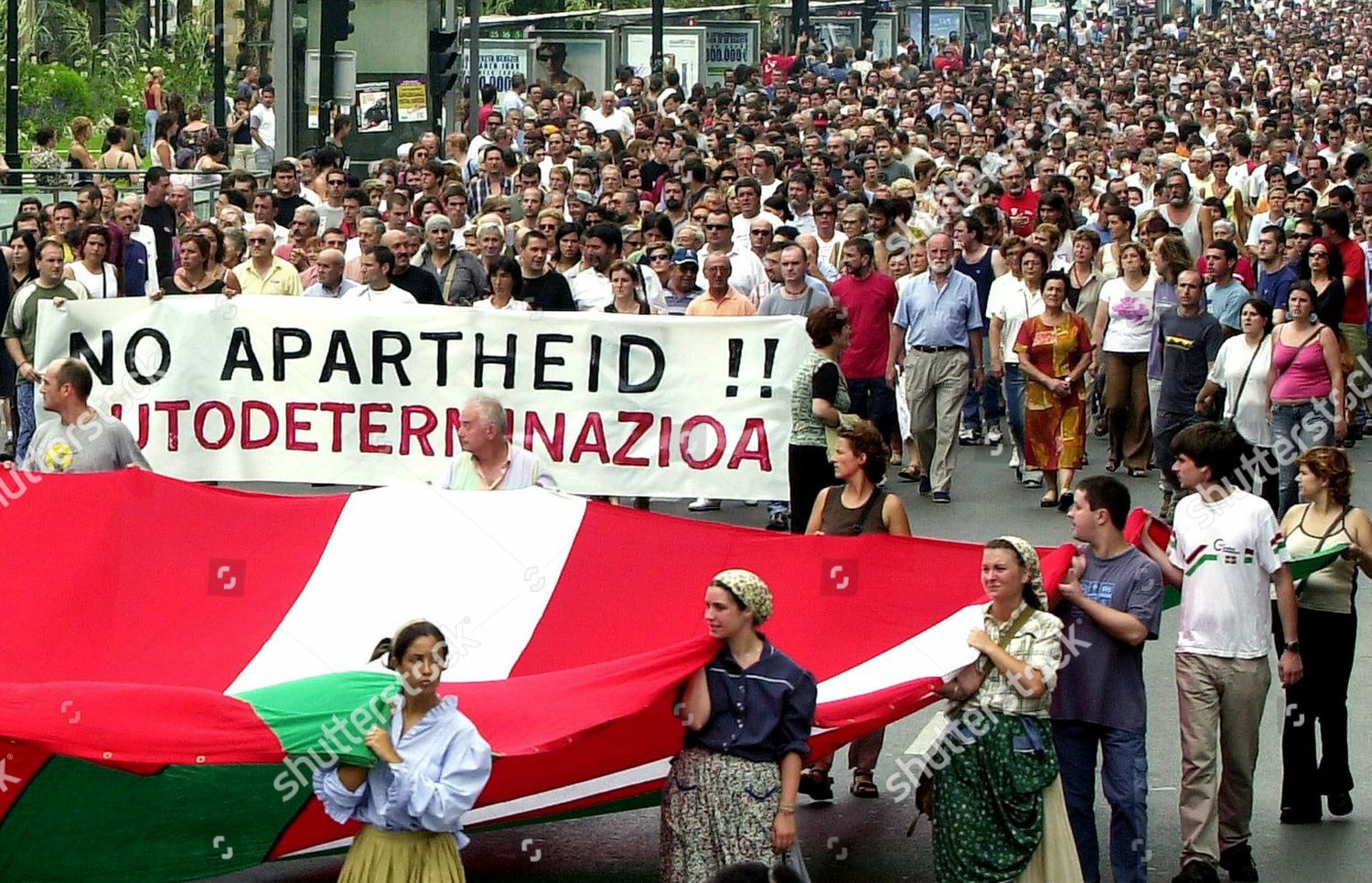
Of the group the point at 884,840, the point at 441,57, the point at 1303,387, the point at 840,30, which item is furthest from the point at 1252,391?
the point at 840,30

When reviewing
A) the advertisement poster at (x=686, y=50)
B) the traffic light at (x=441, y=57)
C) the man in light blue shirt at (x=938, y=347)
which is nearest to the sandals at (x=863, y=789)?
the man in light blue shirt at (x=938, y=347)

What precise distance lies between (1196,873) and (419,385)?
6107 millimetres

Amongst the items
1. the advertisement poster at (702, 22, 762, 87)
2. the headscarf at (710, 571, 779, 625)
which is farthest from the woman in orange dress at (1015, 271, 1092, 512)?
the advertisement poster at (702, 22, 762, 87)

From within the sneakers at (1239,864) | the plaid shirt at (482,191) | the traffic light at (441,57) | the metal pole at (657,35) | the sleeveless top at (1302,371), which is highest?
the metal pole at (657,35)

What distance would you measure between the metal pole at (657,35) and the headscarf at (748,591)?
34.7m

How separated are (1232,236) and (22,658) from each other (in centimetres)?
1217

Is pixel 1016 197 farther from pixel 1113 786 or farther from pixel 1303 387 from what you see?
pixel 1113 786

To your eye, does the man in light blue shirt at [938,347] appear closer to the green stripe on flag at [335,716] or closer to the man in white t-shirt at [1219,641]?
the man in white t-shirt at [1219,641]

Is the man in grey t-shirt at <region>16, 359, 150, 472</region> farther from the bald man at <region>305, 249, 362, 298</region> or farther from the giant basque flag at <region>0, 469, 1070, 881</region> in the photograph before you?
the bald man at <region>305, 249, 362, 298</region>

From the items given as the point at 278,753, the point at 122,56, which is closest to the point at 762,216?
the point at 278,753

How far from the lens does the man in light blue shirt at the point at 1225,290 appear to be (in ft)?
53.3

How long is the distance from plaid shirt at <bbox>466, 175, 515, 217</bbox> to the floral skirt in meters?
15.8

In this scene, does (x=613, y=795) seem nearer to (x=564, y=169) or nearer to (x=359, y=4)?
(x=564, y=169)

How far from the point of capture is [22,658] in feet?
28.9
